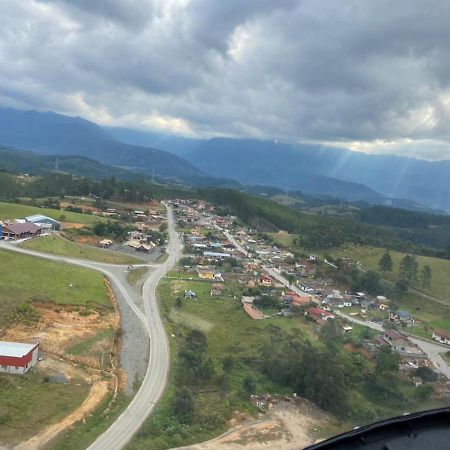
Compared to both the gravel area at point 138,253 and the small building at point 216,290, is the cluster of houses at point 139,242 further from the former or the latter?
the small building at point 216,290

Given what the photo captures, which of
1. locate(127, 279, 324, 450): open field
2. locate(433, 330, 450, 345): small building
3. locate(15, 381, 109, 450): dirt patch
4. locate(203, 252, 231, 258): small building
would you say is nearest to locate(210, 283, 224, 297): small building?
locate(127, 279, 324, 450): open field

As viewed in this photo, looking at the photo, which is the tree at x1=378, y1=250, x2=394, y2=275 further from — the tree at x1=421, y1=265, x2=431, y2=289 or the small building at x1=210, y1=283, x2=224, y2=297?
the small building at x1=210, y1=283, x2=224, y2=297

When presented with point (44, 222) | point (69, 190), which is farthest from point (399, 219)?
point (44, 222)

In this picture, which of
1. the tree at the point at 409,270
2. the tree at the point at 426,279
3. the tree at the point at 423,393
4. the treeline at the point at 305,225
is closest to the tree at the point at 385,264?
the tree at the point at 409,270

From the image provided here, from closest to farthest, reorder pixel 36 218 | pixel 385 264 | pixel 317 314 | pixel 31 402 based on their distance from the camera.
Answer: pixel 31 402 < pixel 317 314 < pixel 36 218 < pixel 385 264

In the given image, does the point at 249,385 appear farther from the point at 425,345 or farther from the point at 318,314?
the point at 425,345

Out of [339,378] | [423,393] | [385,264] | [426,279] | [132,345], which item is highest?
[385,264]

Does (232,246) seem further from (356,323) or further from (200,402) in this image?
(200,402)

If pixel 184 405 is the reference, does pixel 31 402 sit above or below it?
below
